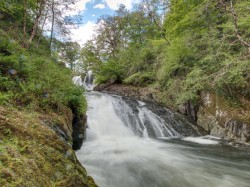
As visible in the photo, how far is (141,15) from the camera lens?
17.9 meters

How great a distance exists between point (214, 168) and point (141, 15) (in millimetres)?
15672

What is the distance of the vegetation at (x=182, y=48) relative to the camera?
7.28 meters

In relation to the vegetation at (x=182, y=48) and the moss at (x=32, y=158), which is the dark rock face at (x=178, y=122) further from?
the moss at (x=32, y=158)

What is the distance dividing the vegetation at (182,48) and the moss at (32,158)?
4745 mm

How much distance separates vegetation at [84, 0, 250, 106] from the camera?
728 cm

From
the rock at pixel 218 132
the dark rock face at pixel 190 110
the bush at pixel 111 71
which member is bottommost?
the rock at pixel 218 132

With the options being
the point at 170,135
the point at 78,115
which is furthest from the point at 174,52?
the point at 78,115

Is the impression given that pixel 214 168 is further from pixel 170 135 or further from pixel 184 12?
pixel 184 12

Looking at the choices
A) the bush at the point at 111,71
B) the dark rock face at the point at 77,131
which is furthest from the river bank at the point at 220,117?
the bush at the point at 111,71

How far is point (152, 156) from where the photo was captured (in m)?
5.75

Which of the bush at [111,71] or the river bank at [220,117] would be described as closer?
the river bank at [220,117]

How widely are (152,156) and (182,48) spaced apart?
6494mm

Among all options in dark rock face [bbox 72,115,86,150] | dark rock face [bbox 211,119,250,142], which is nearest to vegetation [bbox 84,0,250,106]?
dark rock face [bbox 211,119,250,142]

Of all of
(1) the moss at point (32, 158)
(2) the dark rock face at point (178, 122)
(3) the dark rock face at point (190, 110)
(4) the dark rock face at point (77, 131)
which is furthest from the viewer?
(3) the dark rock face at point (190, 110)
